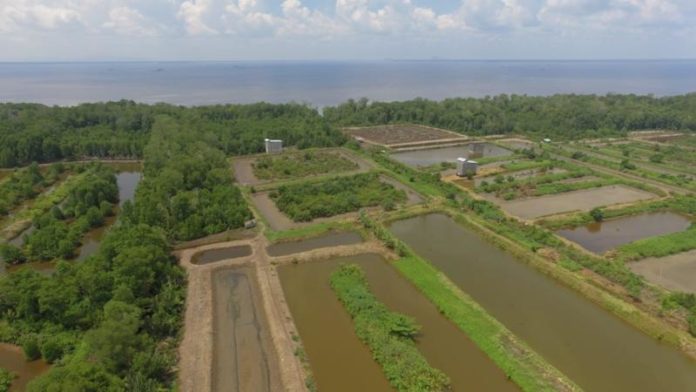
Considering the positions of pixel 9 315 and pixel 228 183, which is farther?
Answer: pixel 228 183

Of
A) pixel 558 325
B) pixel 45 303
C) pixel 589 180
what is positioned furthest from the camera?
pixel 589 180

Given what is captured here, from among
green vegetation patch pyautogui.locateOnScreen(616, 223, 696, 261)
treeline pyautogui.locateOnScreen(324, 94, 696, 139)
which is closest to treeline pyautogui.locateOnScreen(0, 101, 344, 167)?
treeline pyautogui.locateOnScreen(324, 94, 696, 139)

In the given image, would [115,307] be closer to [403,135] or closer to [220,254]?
[220,254]

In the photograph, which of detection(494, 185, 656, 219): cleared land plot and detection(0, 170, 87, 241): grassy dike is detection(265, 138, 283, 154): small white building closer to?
detection(0, 170, 87, 241): grassy dike

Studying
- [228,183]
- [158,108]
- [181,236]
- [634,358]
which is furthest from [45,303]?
[158,108]

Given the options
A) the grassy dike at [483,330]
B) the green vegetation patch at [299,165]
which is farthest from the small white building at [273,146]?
the grassy dike at [483,330]

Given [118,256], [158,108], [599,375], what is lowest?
[599,375]

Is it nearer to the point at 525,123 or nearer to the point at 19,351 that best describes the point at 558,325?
the point at 19,351
